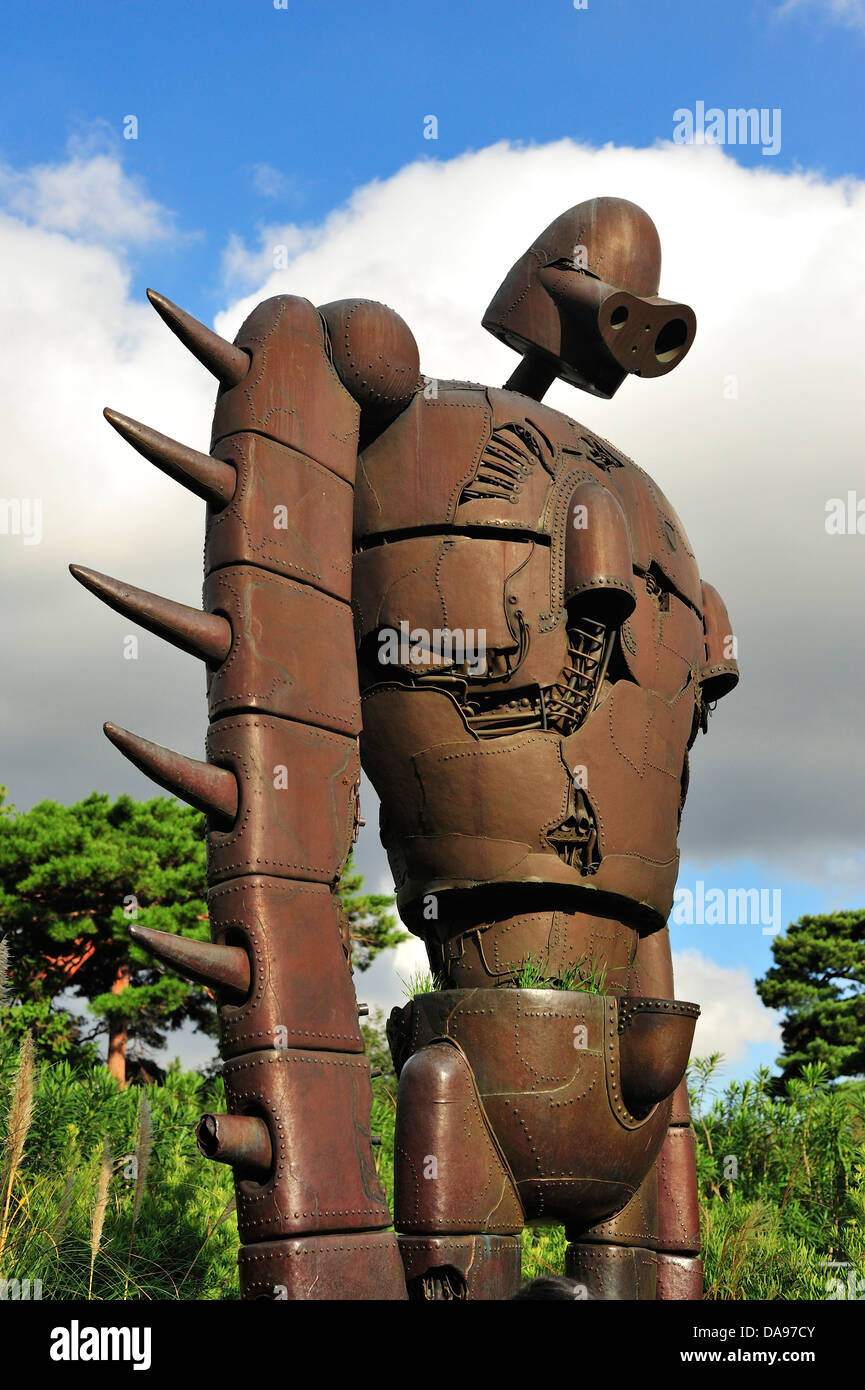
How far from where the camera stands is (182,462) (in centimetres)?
394

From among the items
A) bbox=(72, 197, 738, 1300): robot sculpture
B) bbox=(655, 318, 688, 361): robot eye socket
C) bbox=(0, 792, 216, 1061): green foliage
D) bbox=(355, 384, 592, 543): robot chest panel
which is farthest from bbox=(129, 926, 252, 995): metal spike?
bbox=(0, 792, 216, 1061): green foliage

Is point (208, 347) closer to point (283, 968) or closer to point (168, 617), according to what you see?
point (168, 617)

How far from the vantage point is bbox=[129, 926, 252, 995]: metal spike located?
11.6 feet

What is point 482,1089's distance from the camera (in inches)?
165

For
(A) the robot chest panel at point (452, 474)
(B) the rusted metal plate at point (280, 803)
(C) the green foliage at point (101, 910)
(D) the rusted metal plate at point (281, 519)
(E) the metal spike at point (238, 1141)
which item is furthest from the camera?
(C) the green foliage at point (101, 910)

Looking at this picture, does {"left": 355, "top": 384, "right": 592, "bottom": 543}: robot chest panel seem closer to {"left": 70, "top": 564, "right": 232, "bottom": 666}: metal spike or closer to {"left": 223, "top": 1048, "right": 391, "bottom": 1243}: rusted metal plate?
{"left": 70, "top": 564, "right": 232, "bottom": 666}: metal spike

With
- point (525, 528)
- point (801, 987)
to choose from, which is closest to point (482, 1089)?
point (525, 528)

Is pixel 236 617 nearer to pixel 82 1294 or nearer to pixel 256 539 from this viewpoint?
pixel 256 539

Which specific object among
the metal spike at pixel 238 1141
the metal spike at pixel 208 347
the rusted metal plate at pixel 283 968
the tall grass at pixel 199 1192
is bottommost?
the tall grass at pixel 199 1192

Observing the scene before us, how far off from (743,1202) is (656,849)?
5.59m

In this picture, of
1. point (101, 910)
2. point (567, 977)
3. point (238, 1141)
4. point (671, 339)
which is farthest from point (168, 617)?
point (101, 910)

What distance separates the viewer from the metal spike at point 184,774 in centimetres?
366

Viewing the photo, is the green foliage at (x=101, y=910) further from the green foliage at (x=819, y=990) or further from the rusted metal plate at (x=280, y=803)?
the rusted metal plate at (x=280, y=803)

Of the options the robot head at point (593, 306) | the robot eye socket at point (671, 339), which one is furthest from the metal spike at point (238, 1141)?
the robot eye socket at point (671, 339)
